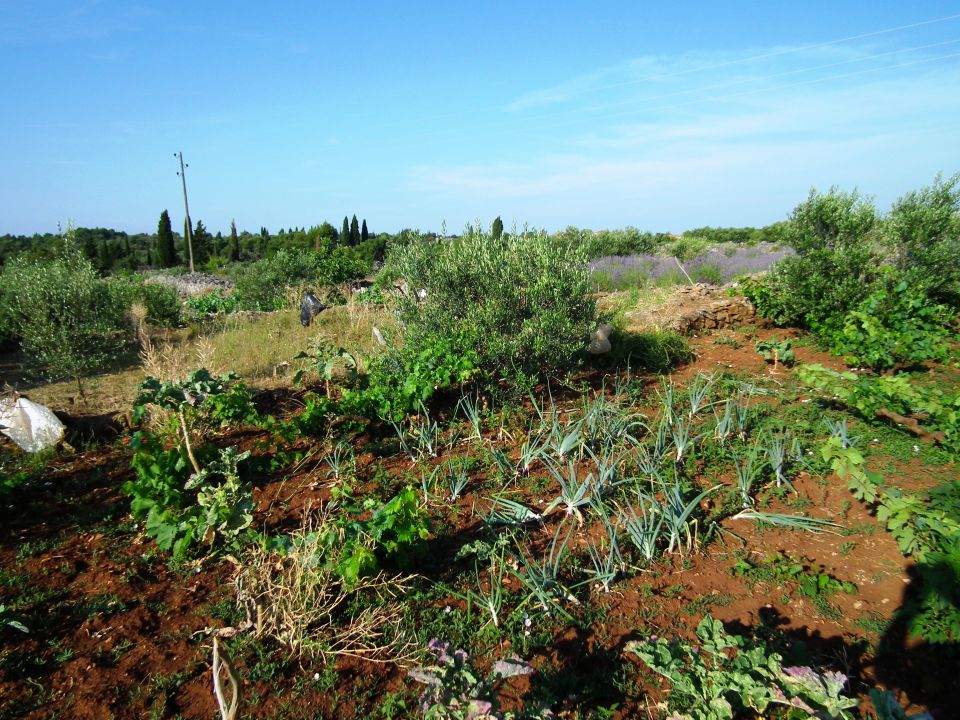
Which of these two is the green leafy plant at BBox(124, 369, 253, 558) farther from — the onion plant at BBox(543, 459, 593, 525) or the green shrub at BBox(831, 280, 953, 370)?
the green shrub at BBox(831, 280, 953, 370)

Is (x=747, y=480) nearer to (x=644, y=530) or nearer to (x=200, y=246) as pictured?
(x=644, y=530)

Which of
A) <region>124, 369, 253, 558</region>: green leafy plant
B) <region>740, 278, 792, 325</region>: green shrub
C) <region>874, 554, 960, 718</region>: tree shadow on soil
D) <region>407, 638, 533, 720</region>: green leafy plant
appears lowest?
<region>874, 554, 960, 718</region>: tree shadow on soil

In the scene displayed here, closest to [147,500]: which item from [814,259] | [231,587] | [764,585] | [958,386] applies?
[231,587]

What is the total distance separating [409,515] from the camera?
270 cm

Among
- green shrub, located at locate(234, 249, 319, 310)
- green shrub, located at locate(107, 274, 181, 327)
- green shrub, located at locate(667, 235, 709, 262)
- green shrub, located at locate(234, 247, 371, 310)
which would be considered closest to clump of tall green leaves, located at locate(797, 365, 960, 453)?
green shrub, located at locate(107, 274, 181, 327)

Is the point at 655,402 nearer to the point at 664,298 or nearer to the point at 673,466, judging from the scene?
the point at 673,466

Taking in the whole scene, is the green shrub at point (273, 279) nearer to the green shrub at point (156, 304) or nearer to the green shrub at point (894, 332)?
the green shrub at point (156, 304)

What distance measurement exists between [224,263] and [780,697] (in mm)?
32530

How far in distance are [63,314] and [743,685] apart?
6.74 meters

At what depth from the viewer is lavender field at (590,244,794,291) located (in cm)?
1259

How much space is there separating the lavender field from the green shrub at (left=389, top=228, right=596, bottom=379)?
6658 millimetres

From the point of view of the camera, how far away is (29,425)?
4332mm

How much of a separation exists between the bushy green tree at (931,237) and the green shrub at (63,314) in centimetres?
971

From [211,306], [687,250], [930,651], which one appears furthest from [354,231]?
[930,651]
